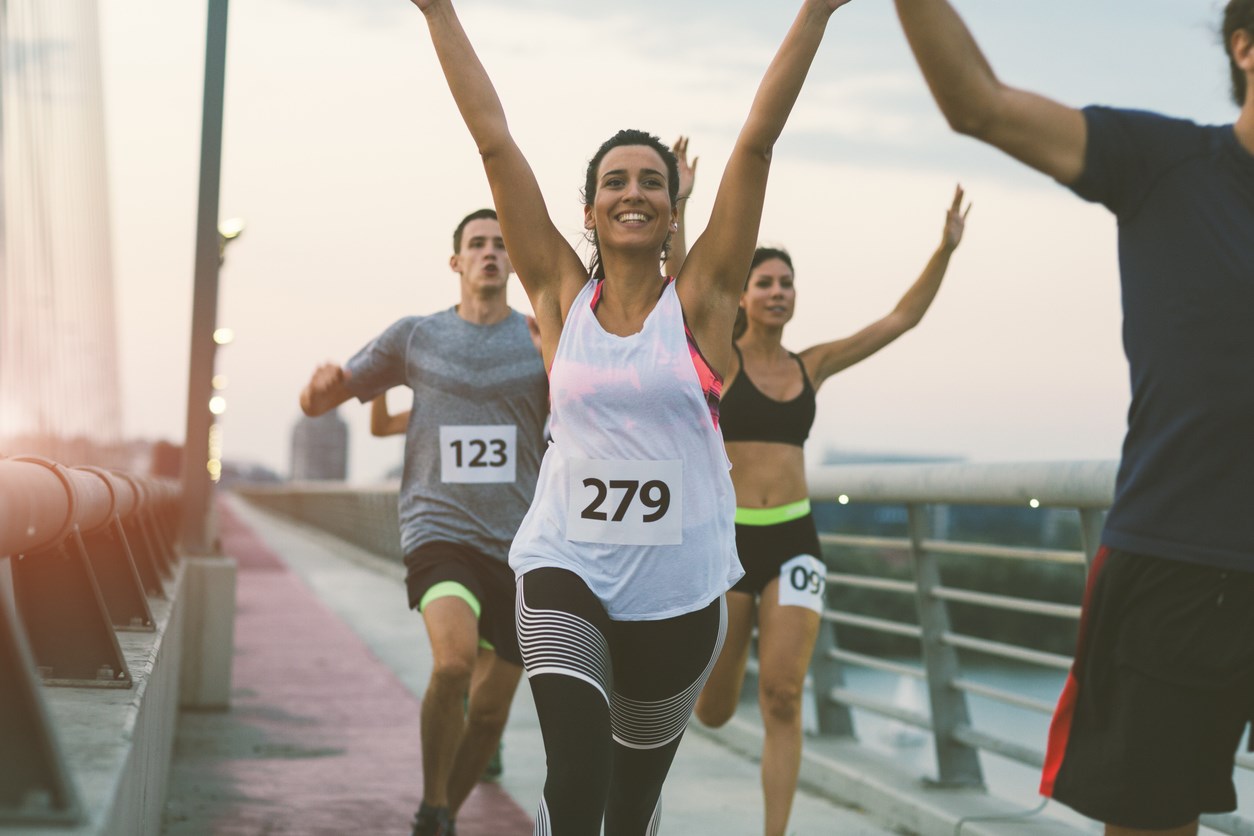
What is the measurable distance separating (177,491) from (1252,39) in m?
8.97

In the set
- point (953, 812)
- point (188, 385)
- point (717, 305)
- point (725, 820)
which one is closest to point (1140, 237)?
point (717, 305)

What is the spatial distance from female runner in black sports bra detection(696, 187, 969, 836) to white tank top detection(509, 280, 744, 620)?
1.89 meters

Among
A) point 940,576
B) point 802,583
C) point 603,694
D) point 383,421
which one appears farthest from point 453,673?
point 940,576

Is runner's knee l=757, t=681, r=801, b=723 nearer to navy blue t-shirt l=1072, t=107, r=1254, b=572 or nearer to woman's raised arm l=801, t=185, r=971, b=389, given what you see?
woman's raised arm l=801, t=185, r=971, b=389

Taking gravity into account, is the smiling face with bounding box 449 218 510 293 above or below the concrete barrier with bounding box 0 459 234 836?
above

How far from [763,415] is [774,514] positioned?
0.36 meters

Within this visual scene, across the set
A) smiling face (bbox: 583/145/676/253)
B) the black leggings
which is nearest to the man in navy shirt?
the black leggings

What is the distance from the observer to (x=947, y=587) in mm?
6492

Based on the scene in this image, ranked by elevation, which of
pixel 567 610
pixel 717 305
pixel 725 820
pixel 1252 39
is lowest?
pixel 725 820

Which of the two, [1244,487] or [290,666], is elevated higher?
[1244,487]

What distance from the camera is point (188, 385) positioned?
911 cm

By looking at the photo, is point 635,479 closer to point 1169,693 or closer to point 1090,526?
point 1169,693

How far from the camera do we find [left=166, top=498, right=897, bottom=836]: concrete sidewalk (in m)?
5.82

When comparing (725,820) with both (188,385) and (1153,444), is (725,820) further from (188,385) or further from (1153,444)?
(188,385)
